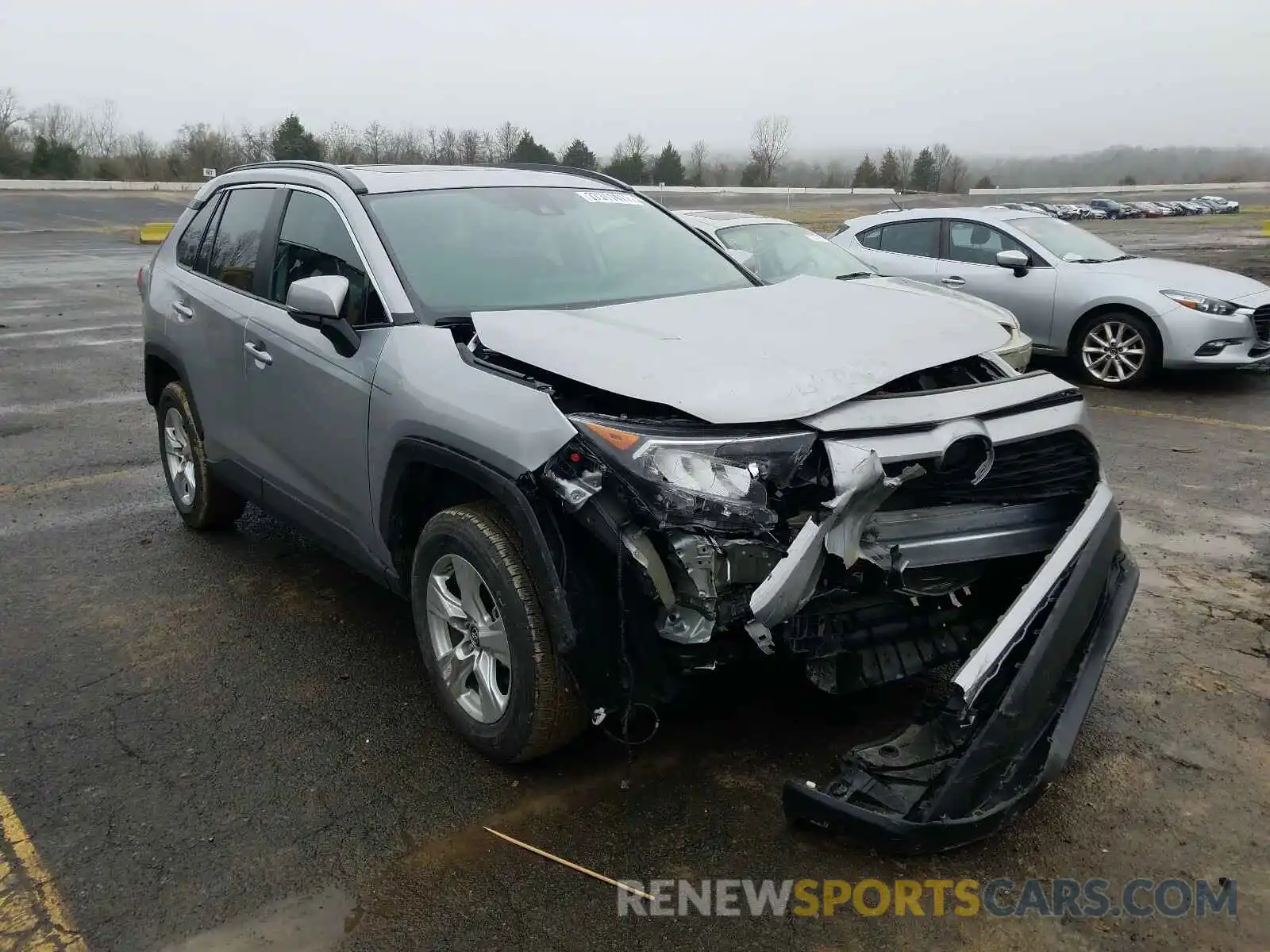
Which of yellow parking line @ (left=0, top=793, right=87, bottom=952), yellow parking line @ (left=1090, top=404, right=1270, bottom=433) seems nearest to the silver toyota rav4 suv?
yellow parking line @ (left=0, top=793, right=87, bottom=952)

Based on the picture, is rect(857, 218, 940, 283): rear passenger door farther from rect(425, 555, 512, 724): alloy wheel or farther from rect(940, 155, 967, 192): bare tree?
rect(940, 155, 967, 192): bare tree

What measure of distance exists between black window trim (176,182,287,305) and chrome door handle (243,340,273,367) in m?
0.20

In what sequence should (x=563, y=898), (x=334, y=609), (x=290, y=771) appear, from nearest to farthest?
(x=563, y=898), (x=290, y=771), (x=334, y=609)

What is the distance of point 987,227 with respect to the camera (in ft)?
32.8

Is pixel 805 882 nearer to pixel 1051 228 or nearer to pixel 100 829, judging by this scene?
pixel 100 829

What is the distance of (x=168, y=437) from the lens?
216 inches

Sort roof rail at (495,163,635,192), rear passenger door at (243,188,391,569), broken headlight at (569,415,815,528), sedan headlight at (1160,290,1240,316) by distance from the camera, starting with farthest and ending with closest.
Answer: sedan headlight at (1160,290,1240,316) < roof rail at (495,163,635,192) < rear passenger door at (243,188,391,569) < broken headlight at (569,415,815,528)

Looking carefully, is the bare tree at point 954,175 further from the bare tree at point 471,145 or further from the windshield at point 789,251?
the windshield at point 789,251

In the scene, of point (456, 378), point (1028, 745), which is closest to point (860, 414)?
point (1028, 745)

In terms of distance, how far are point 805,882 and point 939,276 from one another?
8393mm

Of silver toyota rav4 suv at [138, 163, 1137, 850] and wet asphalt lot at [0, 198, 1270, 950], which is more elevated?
silver toyota rav4 suv at [138, 163, 1137, 850]

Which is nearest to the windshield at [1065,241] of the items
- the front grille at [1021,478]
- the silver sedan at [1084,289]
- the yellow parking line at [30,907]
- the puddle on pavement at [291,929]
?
the silver sedan at [1084,289]

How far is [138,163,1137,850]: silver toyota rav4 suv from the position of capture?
2676 millimetres

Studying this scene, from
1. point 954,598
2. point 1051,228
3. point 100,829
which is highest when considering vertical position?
point 1051,228
